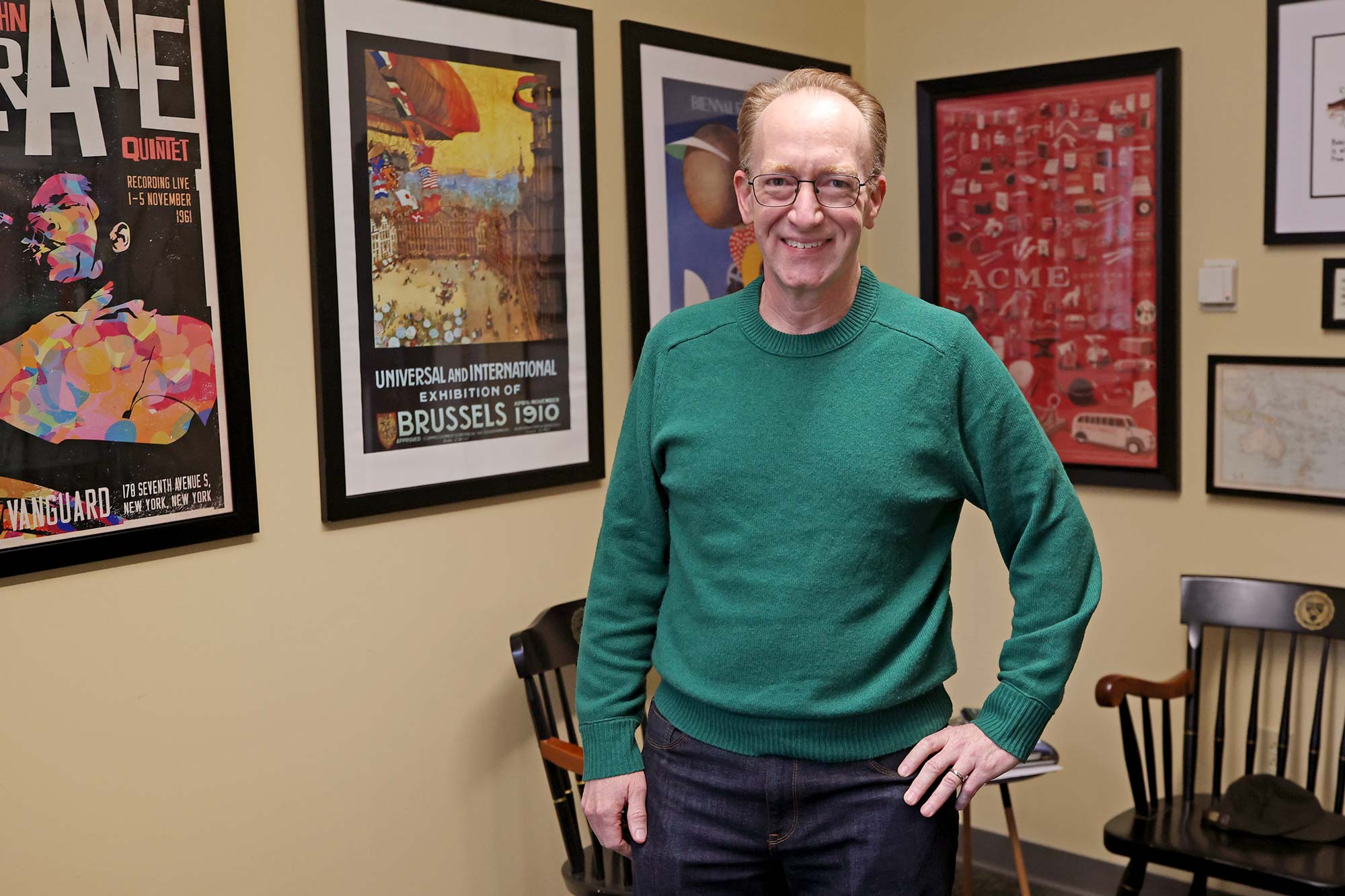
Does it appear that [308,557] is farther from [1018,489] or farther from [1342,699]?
[1342,699]

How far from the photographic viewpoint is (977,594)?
3273 millimetres

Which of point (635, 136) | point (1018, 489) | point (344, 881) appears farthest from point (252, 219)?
point (1018, 489)

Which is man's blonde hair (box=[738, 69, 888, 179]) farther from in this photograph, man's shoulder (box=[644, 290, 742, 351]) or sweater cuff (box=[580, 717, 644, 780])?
sweater cuff (box=[580, 717, 644, 780])

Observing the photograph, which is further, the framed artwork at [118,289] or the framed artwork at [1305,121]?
the framed artwork at [1305,121]

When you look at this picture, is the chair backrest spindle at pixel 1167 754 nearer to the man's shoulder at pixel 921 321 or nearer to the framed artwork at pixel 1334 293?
the framed artwork at pixel 1334 293

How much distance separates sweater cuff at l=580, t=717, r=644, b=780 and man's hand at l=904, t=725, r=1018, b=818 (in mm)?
337

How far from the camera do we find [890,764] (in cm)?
139

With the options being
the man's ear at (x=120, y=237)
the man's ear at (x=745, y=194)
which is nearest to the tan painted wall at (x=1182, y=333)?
the man's ear at (x=745, y=194)

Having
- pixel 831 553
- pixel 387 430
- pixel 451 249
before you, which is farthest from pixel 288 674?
pixel 831 553

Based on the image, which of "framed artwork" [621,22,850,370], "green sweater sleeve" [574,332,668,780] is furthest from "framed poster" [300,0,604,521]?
"green sweater sleeve" [574,332,668,780]

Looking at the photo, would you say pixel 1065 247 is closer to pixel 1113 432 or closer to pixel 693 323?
pixel 1113 432

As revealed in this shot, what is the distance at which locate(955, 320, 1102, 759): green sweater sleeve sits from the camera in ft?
4.60

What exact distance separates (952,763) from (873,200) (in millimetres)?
643

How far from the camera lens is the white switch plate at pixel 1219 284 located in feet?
9.03
